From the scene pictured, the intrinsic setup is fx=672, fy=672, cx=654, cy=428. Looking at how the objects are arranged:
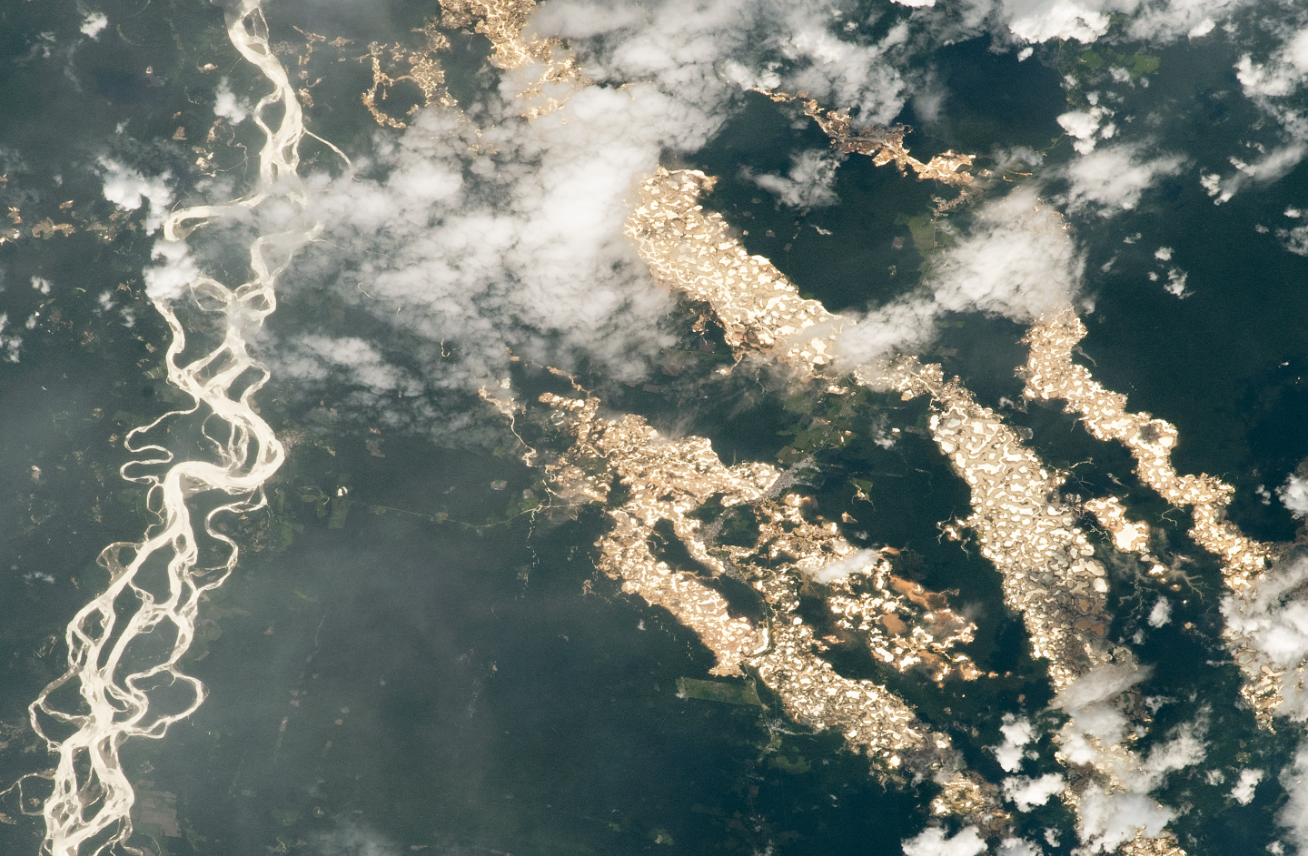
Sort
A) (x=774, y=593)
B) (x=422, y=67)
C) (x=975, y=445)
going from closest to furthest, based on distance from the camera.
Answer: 1. (x=422, y=67)
2. (x=975, y=445)
3. (x=774, y=593)

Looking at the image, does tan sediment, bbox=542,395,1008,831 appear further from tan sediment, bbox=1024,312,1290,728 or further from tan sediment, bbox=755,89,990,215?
tan sediment, bbox=755,89,990,215

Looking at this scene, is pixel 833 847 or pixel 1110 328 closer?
pixel 1110 328

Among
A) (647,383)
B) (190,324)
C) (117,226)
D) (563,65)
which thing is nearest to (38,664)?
(190,324)

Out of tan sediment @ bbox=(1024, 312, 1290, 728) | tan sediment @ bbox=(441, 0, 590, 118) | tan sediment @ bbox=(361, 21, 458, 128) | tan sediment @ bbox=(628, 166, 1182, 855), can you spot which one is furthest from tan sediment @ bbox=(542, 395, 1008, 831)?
tan sediment @ bbox=(361, 21, 458, 128)

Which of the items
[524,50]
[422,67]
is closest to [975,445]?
[524,50]

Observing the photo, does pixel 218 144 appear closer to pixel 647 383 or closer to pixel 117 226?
pixel 117 226

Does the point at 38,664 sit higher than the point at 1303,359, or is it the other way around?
the point at 1303,359

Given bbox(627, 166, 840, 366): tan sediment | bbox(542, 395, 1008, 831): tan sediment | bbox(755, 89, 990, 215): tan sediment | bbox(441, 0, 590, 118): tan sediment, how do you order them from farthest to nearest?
bbox(542, 395, 1008, 831): tan sediment < bbox(627, 166, 840, 366): tan sediment < bbox(441, 0, 590, 118): tan sediment < bbox(755, 89, 990, 215): tan sediment

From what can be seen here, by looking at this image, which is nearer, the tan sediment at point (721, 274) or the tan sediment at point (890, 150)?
the tan sediment at point (890, 150)

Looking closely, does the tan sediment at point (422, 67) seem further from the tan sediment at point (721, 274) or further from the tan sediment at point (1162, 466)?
the tan sediment at point (1162, 466)

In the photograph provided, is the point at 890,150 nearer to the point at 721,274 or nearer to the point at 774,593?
the point at 721,274

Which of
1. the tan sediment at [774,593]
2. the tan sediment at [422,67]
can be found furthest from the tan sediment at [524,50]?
the tan sediment at [774,593]
